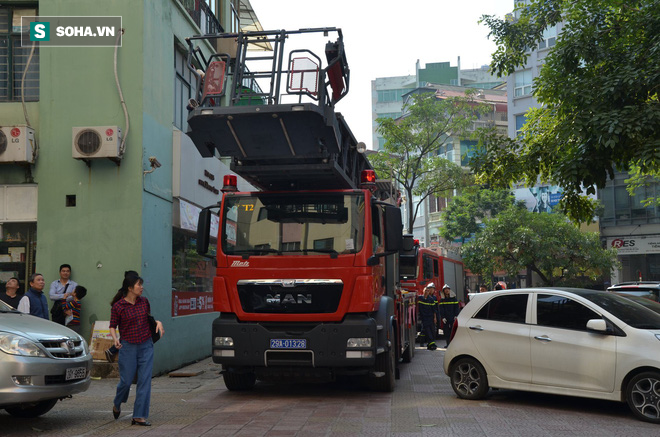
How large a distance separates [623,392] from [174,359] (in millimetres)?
8824

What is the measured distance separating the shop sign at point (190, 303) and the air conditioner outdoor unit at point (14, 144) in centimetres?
396

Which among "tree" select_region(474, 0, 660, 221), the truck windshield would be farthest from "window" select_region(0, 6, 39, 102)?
"tree" select_region(474, 0, 660, 221)

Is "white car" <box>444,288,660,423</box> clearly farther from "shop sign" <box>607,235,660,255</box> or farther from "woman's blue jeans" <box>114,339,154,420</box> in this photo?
"shop sign" <box>607,235,660,255</box>

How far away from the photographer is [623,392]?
848cm

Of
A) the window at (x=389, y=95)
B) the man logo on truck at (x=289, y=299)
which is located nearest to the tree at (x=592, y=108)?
the man logo on truck at (x=289, y=299)

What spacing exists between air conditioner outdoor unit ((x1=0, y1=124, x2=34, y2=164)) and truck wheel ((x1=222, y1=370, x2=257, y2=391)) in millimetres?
5377

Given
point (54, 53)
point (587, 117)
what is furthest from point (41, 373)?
point (587, 117)

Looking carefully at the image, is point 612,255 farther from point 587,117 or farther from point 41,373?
point 41,373

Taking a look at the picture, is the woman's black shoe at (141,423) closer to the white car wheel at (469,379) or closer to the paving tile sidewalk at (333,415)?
the paving tile sidewalk at (333,415)

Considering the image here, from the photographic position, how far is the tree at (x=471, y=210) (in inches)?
2035

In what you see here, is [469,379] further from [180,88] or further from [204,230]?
[180,88]

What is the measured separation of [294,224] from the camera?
407 inches

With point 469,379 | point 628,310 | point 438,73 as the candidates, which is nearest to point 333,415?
point 469,379

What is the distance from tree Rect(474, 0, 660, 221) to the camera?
12125mm
